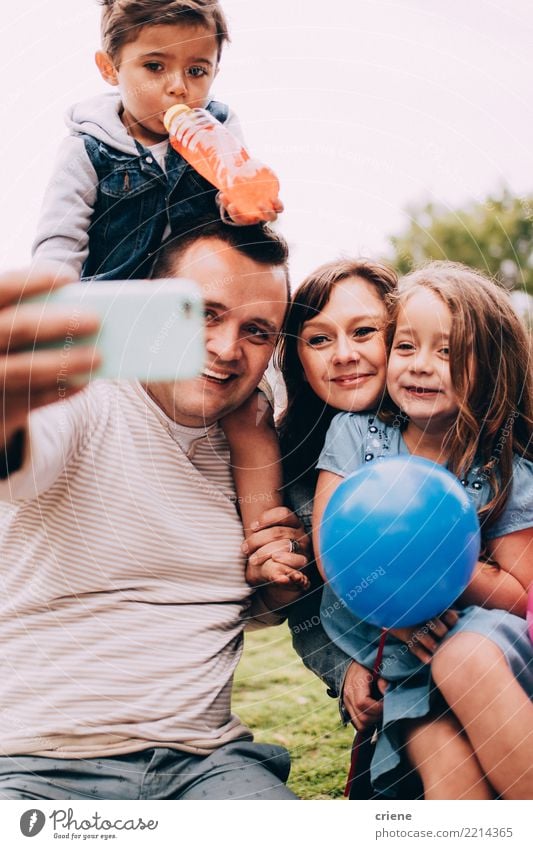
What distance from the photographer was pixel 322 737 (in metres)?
1.72

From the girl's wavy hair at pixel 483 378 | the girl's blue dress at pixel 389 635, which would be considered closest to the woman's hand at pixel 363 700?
the girl's blue dress at pixel 389 635

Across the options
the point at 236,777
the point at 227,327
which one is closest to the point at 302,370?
the point at 227,327

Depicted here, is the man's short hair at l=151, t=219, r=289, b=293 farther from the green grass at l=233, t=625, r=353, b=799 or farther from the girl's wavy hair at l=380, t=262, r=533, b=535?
the green grass at l=233, t=625, r=353, b=799

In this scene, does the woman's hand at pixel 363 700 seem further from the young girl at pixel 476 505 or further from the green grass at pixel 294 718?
the green grass at pixel 294 718

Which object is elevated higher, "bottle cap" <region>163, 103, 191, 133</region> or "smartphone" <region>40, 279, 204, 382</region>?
"bottle cap" <region>163, 103, 191, 133</region>

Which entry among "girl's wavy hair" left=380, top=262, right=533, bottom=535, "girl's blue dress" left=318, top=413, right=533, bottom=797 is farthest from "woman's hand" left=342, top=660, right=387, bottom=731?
"girl's wavy hair" left=380, top=262, right=533, bottom=535

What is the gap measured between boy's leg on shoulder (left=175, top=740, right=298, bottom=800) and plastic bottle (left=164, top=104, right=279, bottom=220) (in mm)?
763

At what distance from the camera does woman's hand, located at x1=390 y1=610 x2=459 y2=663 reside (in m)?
1.40

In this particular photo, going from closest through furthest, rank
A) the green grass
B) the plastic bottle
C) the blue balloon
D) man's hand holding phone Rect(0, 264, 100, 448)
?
1. man's hand holding phone Rect(0, 264, 100, 448)
2. the blue balloon
3. the plastic bottle
4. the green grass

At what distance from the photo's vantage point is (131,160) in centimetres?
148

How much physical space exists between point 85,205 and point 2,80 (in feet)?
0.92

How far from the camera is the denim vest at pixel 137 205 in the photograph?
1479mm

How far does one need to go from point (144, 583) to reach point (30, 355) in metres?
0.40
